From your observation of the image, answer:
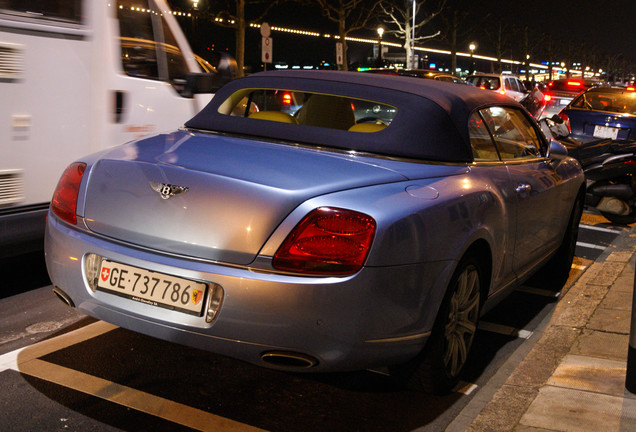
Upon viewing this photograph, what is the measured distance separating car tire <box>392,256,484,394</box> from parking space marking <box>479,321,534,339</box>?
1.06 metres

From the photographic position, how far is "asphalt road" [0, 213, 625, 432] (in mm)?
3381

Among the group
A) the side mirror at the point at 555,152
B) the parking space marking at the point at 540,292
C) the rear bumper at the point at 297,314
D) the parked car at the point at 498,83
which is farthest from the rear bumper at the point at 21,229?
the parked car at the point at 498,83

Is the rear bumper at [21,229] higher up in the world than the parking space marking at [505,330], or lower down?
higher up

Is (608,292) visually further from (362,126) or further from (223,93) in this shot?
(223,93)

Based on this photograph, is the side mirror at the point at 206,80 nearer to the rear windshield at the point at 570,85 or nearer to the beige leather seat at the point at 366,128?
the beige leather seat at the point at 366,128

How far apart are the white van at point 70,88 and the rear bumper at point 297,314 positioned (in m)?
1.93

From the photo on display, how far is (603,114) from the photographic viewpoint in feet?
43.1

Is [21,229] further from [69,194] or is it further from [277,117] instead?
[277,117]

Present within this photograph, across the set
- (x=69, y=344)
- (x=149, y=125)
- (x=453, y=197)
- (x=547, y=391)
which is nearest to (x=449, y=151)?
(x=453, y=197)

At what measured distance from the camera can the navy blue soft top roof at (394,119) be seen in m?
3.83

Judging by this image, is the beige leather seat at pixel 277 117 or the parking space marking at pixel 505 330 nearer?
the beige leather seat at pixel 277 117

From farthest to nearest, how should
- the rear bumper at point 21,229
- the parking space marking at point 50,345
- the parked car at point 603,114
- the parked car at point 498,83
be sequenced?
the parked car at point 498,83 → the parked car at point 603,114 → the rear bumper at point 21,229 → the parking space marking at point 50,345

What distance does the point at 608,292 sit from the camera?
5699mm

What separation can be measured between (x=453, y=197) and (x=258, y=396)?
1290 mm
